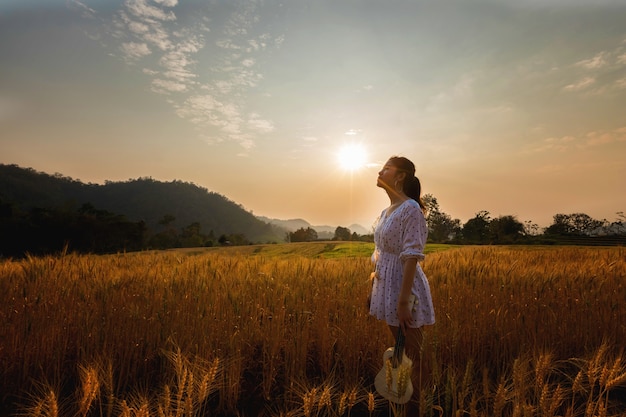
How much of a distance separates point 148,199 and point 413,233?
549 feet

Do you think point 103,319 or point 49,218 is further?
point 49,218

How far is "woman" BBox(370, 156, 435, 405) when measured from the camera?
7.88ft

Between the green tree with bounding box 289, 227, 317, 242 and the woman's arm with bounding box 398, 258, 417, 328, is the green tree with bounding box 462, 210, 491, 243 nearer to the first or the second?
the green tree with bounding box 289, 227, 317, 242

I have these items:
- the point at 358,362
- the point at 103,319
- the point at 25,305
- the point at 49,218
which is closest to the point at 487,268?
the point at 358,362

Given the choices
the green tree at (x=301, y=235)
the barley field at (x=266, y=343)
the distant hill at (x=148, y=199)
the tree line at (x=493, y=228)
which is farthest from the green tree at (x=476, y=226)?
the distant hill at (x=148, y=199)

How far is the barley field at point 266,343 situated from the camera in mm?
2508

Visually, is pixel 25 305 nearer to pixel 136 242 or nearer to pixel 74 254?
pixel 74 254

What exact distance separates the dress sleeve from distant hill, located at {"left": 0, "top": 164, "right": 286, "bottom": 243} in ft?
404

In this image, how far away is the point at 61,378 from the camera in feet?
9.24

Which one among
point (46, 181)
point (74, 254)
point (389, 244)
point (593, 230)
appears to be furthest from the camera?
point (46, 181)

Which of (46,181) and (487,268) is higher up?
(46,181)

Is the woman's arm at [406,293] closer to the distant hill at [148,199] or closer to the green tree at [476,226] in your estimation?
the green tree at [476,226]

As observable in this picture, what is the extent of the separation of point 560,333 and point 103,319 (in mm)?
4516

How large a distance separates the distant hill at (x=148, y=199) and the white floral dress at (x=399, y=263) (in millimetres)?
122845
